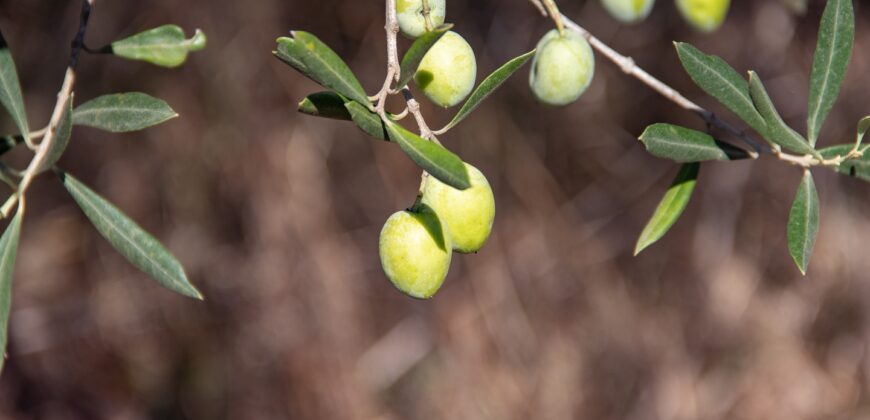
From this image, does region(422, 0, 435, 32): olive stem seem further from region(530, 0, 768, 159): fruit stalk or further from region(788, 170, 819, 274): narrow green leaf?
region(788, 170, 819, 274): narrow green leaf

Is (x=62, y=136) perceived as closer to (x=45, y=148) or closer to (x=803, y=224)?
(x=45, y=148)

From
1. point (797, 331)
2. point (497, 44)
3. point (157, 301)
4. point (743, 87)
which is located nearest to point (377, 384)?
point (157, 301)

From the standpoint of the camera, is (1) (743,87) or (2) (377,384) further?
(2) (377,384)

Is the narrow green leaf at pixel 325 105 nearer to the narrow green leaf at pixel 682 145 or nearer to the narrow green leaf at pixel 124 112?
the narrow green leaf at pixel 124 112

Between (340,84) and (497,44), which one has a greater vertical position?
(340,84)

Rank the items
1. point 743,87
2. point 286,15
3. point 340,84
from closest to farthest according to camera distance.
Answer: point 340,84
point 743,87
point 286,15

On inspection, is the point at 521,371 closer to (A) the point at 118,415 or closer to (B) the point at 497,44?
(B) the point at 497,44

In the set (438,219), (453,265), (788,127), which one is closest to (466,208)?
(438,219)

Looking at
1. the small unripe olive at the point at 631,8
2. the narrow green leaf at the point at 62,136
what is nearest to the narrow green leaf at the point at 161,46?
the narrow green leaf at the point at 62,136
